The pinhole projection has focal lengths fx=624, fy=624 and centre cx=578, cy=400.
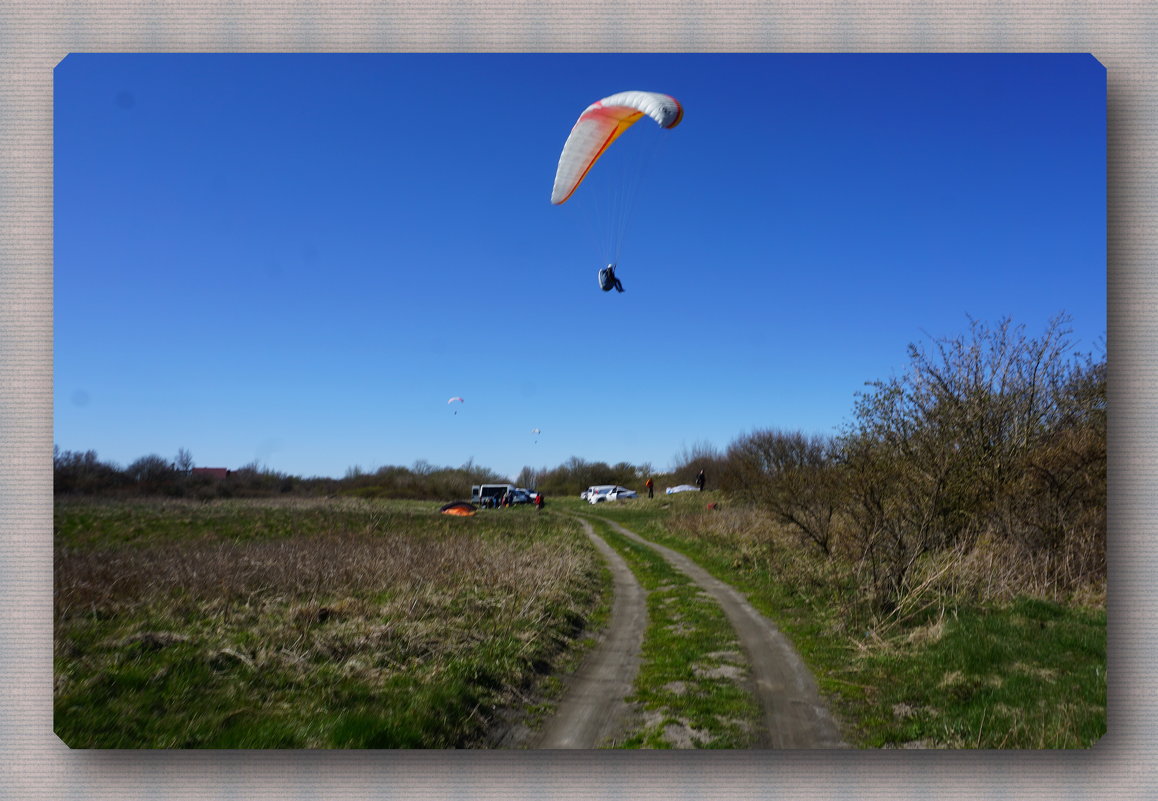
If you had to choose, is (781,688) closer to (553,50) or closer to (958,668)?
(958,668)

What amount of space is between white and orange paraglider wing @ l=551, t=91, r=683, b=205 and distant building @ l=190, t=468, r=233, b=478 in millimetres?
20669

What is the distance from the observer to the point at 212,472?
24.9 meters

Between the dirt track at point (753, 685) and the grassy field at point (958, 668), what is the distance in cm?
22

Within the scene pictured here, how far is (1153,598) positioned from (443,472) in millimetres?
42825

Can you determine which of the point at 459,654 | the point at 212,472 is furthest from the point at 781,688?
the point at 212,472

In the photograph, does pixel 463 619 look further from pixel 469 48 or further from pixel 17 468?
pixel 469 48

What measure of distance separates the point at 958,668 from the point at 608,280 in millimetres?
6136

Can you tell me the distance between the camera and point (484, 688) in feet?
19.9

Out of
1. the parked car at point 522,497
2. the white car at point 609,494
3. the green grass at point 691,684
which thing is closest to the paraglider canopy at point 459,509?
the parked car at point 522,497

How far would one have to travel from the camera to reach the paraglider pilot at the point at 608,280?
28.7ft

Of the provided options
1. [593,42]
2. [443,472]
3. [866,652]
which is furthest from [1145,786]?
[443,472]

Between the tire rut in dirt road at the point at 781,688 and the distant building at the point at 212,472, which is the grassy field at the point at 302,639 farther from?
the distant building at the point at 212,472

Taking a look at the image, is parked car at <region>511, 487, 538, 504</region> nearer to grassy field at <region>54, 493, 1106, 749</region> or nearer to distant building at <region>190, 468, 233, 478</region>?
distant building at <region>190, 468, 233, 478</region>

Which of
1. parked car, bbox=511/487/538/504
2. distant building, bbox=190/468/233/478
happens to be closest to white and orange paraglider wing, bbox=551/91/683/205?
distant building, bbox=190/468/233/478
